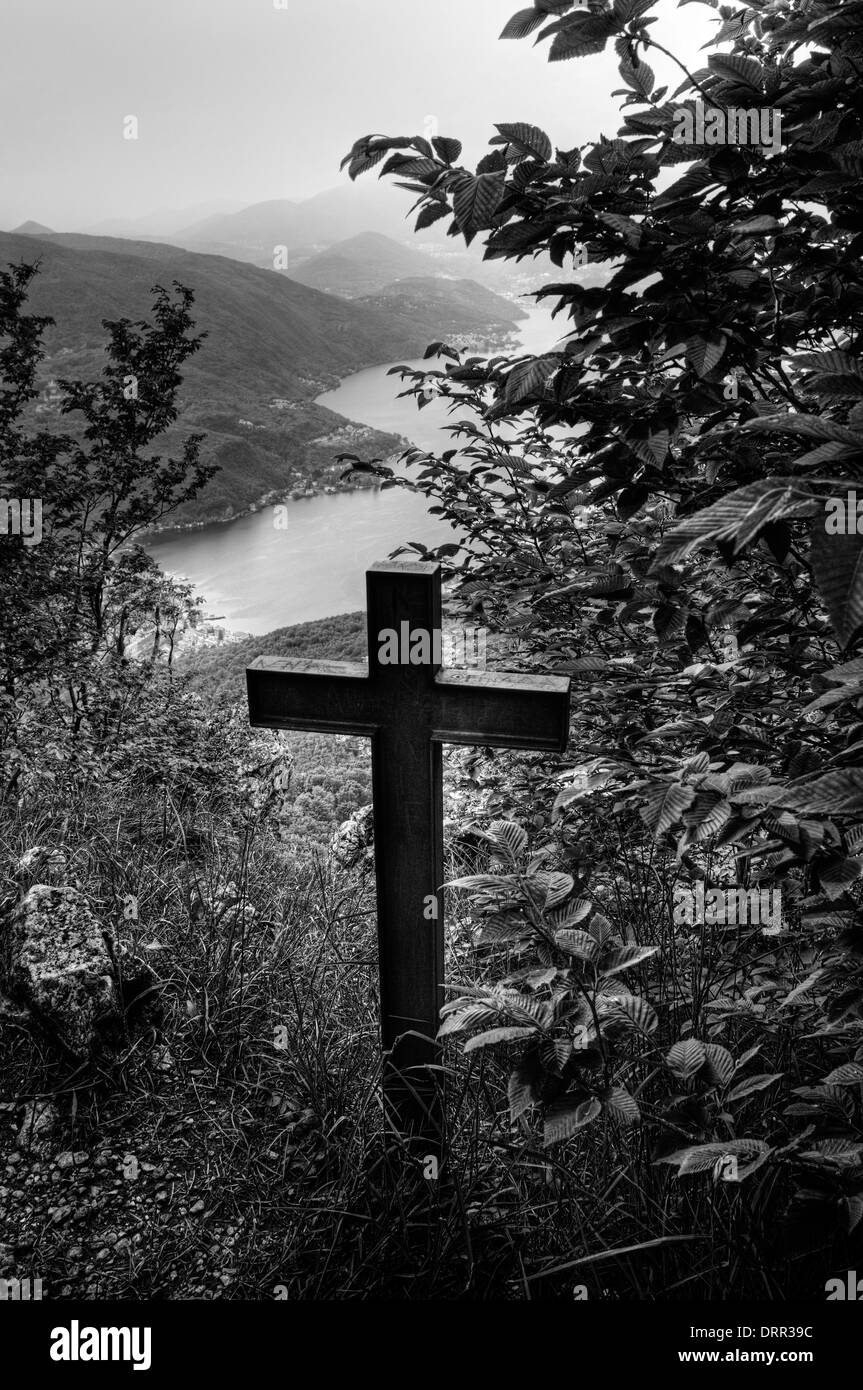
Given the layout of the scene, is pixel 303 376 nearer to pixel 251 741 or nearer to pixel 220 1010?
pixel 251 741

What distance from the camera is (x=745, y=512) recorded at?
62 centimetres

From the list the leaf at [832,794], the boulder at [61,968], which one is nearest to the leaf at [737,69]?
the leaf at [832,794]

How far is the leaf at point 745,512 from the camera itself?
1.96 ft

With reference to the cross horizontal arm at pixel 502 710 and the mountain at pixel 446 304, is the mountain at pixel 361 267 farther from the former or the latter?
the cross horizontal arm at pixel 502 710

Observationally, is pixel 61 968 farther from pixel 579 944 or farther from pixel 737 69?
pixel 737 69

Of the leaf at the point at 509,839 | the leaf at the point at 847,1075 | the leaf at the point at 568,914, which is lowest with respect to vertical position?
the leaf at the point at 847,1075

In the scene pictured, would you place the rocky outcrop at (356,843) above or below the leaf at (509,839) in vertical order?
below

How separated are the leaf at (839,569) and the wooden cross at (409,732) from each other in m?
0.88

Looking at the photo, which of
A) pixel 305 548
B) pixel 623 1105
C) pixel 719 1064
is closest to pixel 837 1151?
pixel 719 1064

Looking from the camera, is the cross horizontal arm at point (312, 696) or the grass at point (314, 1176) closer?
the grass at point (314, 1176)

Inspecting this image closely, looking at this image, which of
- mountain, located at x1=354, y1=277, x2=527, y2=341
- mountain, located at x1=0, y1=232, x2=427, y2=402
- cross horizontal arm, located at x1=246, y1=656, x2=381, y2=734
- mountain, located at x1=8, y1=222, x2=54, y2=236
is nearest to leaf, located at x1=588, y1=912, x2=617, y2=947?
cross horizontal arm, located at x1=246, y1=656, x2=381, y2=734

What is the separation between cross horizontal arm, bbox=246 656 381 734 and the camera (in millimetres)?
1629

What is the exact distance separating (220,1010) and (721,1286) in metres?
1.38

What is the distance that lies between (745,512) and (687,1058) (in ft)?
2.91
